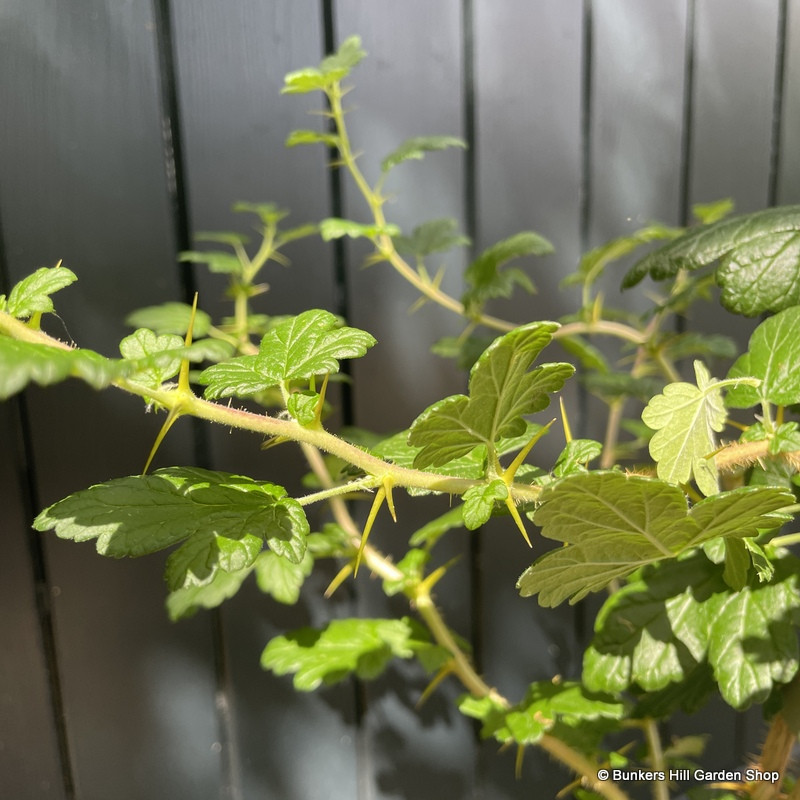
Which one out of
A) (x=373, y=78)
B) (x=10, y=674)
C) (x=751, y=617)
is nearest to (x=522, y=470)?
(x=751, y=617)

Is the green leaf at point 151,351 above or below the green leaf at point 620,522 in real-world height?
above

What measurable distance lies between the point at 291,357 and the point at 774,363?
0.38 m

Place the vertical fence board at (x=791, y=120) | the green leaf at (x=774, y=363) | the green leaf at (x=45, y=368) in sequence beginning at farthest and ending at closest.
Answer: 1. the vertical fence board at (x=791, y=120)
2. the green leaf at (x=774, y=363)
3. the green leaf at (x=45, y=368)

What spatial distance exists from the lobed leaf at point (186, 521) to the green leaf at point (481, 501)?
0.35 ft

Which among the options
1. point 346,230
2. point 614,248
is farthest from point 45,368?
point 614,248

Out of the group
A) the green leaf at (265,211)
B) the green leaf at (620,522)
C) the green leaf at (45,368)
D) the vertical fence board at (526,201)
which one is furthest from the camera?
the vertical fence board at (526,201)

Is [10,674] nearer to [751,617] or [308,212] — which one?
[308,212]

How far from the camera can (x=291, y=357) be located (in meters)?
0.47

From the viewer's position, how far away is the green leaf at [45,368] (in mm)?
297

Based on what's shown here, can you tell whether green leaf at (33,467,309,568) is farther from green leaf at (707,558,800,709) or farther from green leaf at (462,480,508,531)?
green leaf at (707,558,800,709)

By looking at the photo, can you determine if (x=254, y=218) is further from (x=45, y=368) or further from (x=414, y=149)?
(x=45, y=368)

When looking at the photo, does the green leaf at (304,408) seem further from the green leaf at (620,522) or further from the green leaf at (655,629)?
the green leaf at (655,629)

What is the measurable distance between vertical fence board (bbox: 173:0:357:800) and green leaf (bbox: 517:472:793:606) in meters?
0.56

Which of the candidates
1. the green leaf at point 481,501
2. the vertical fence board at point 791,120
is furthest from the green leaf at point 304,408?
the vertical fence board at point 791,120
